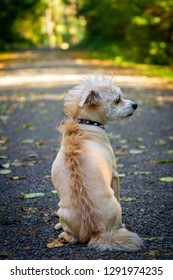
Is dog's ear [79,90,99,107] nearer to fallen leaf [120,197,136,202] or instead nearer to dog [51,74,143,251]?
dog [51,74,143,251]

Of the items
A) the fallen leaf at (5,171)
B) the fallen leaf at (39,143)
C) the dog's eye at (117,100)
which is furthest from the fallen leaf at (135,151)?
the dog's eye at (117,100)

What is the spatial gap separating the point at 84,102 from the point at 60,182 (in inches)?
29.6

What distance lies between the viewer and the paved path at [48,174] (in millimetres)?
4340

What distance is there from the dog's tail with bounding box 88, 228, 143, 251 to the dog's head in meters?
1.09

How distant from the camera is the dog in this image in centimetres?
412

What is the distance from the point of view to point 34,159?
7.81 metres

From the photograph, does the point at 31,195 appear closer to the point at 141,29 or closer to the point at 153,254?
the point at 153,254

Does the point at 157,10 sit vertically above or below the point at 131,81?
above

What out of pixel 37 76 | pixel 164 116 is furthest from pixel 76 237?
pixel 37 76

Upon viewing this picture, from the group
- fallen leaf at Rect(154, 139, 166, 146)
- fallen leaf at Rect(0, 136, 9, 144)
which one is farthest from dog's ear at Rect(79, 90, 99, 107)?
fallen leaf at Rect(0, 136, 9, 144)

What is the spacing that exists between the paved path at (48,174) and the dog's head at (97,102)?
1129mm

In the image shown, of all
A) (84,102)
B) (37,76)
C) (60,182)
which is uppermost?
(84,102)
